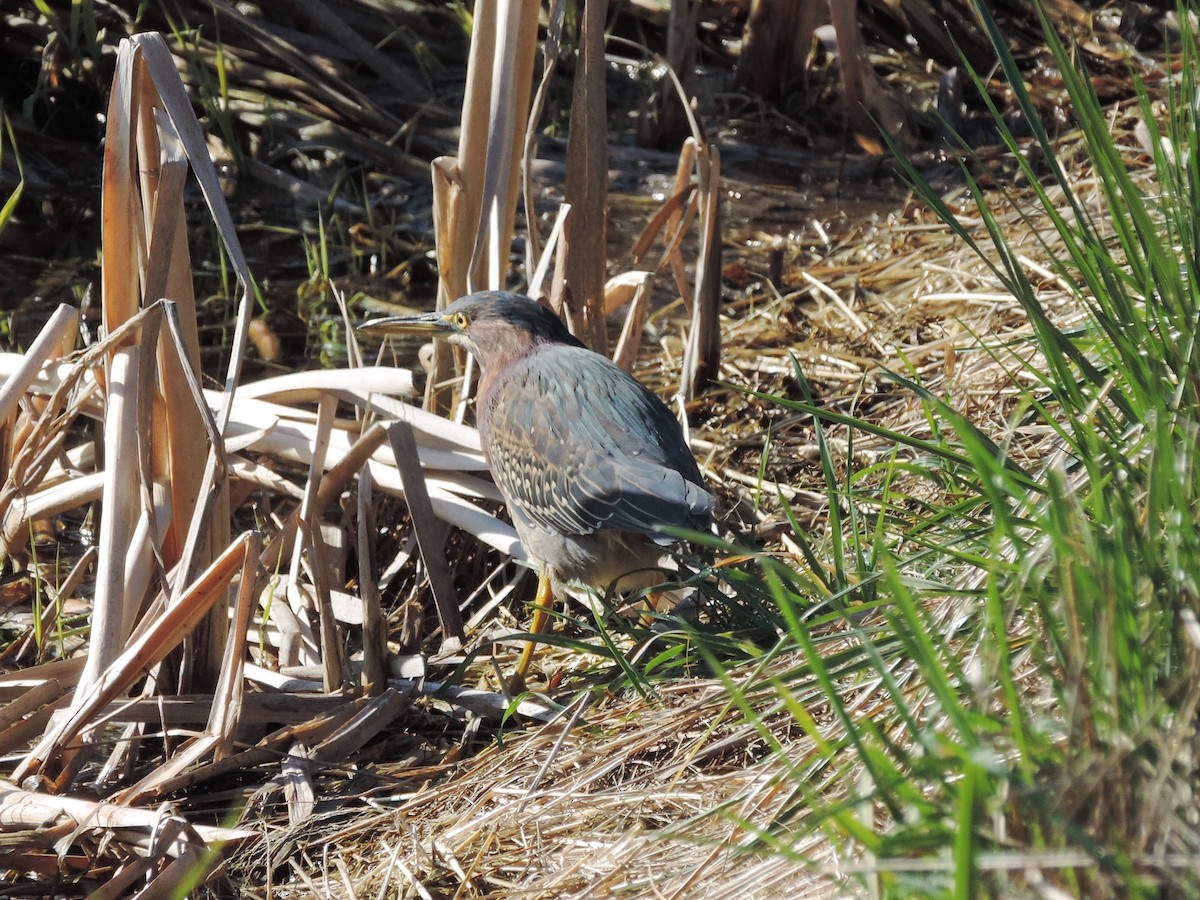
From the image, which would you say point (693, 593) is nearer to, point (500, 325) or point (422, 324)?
point (500, 325)

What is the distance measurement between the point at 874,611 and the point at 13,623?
2400 mm

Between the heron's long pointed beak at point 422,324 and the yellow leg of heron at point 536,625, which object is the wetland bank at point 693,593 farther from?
the heron's long pointed beak at point 422,324

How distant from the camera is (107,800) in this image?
8.75 feet

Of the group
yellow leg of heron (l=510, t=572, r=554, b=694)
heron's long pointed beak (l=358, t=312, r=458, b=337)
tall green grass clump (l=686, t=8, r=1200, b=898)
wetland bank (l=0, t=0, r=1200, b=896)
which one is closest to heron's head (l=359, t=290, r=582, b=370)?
heron's long pointed beak (l=358, t=312, r=458, b=337)

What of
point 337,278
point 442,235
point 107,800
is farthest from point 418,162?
point 107,800

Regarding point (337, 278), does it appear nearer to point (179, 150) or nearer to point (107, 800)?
point (179, 150)

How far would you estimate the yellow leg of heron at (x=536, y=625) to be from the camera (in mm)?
3234

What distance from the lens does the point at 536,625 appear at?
3389mm

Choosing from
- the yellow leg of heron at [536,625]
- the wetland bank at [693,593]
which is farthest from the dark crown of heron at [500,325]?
the yellow leg of heron at [536,625]

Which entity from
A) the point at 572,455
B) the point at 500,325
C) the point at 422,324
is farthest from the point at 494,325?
the point at 572,455

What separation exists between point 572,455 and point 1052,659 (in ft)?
5.53

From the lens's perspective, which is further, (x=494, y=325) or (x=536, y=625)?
(x=494, y=325)

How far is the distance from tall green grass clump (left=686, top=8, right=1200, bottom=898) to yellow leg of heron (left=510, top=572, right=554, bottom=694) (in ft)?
2.66

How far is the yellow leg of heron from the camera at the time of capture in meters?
3.23
